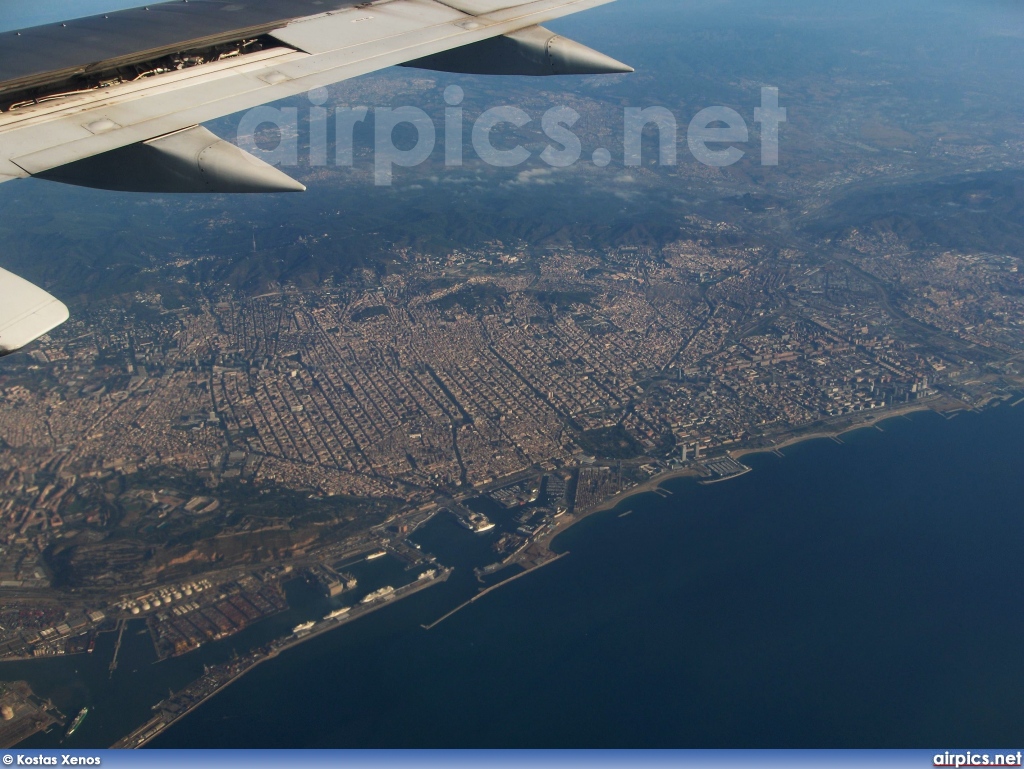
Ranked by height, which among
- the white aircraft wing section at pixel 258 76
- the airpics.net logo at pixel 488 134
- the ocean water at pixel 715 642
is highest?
the white aircraft wing section at pixel 258 76

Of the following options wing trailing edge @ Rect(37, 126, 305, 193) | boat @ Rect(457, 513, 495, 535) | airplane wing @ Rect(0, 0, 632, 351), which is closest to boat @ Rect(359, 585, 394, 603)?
boat @ Rect(457, 513, 495, 535)

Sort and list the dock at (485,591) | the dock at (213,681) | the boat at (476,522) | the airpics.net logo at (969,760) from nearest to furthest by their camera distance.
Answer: the airpics.net logo at (969,760) < the dock at (213,681) < the dock at (485,591) < the boat at (476,522)

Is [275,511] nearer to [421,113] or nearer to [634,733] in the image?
[634,733]

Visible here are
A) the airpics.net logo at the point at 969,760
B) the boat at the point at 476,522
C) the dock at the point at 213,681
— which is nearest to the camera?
the airpics.net logo at the point at 969,760

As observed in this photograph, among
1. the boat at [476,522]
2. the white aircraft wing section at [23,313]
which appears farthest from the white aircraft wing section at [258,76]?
the boat at [476,522]

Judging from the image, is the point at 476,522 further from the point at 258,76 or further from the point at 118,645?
the point at 258,76

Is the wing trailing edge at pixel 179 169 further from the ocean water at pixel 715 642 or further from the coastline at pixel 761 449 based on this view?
the coastline at pixel 761 449

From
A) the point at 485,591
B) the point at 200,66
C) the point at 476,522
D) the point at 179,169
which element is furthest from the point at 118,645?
the point at 179,169

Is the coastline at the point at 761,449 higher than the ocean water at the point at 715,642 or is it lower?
higher
